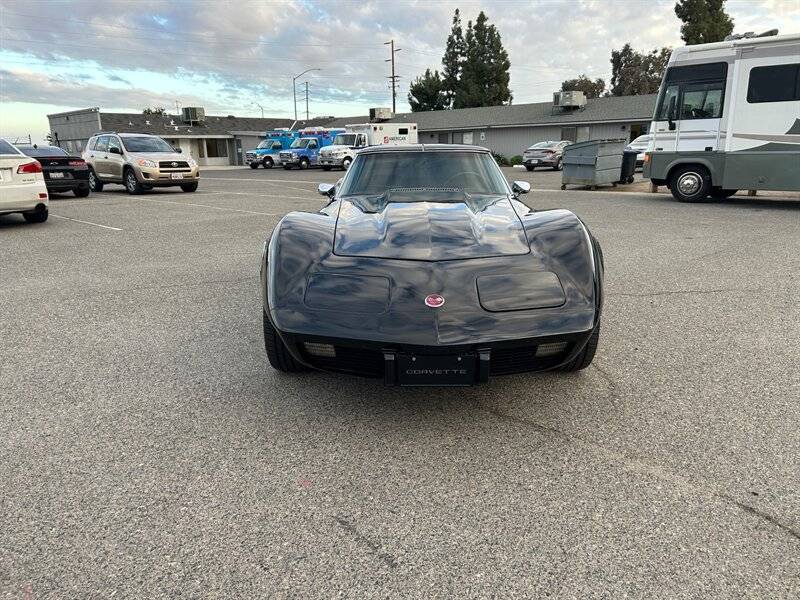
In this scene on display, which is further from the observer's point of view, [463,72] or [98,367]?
[463,72]

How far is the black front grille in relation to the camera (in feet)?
51.8

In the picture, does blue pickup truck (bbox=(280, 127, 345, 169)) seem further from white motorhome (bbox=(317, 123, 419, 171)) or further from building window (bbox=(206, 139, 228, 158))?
building window (bbox=(206, 139, 228, 158))

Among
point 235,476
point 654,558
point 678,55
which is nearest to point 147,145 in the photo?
point 678,55

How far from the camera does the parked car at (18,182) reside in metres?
8.98

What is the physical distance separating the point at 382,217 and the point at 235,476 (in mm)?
1753

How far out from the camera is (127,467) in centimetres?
252

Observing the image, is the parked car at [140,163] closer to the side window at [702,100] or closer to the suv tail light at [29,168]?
the suv tail light at [29,168]

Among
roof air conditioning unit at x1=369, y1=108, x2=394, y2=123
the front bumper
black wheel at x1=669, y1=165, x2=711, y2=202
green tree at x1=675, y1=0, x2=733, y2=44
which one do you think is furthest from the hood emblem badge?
green tree at x1=675, y1=0, x2=733, y2=44

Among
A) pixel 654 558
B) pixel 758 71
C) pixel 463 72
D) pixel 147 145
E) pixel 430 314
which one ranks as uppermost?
pixel 463 72

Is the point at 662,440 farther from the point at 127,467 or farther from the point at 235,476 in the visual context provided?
the point at 127,467

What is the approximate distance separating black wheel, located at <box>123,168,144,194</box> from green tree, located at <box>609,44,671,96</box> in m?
61.2

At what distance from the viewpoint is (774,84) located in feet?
36.3

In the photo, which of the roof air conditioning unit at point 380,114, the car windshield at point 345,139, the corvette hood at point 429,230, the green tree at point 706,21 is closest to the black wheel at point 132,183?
the corvette hood at point 429,230

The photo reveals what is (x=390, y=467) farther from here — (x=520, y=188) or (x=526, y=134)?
(x=526, y=134)
